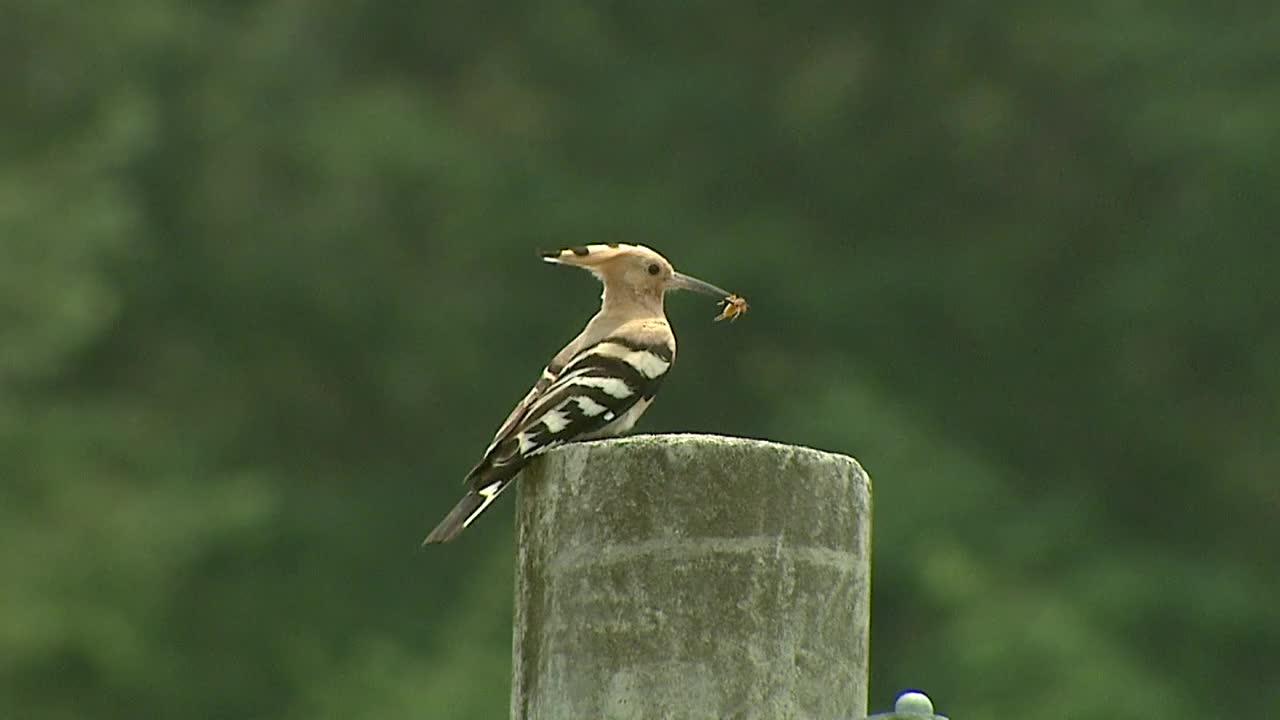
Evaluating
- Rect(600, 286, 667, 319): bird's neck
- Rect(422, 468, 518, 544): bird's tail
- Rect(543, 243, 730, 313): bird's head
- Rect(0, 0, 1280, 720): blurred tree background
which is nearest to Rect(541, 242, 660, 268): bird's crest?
Rect(543, 243, 730, 313): bird's head

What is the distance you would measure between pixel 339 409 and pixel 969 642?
703cm

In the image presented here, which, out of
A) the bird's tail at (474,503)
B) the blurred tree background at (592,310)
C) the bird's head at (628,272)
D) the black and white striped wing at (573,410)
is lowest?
the bird's tail at (474,503)

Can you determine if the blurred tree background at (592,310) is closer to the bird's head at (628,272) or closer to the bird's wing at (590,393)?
the bird's head at (628,272)

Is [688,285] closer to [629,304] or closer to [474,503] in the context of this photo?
[629,304]

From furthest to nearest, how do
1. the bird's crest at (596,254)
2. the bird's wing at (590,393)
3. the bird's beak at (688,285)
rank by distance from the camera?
the bird's beak at (688,285), the bird's crest at (596,254), the bird's wing at (590,393)

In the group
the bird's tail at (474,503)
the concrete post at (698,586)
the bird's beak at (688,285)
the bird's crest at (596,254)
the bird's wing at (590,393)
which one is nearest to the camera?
the concrete post at (698,586)

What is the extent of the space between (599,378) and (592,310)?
→ 52.7ft

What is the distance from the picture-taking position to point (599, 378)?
25.6 feet

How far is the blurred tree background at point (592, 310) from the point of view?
73.6 feet

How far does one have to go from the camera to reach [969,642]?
843 inches

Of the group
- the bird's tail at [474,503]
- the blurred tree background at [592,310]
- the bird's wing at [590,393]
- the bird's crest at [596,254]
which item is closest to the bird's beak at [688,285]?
the bird's crest at [596,254]

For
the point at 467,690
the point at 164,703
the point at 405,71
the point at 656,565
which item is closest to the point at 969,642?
the point at 467,690

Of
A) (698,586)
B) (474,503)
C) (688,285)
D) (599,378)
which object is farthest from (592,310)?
(698,586)

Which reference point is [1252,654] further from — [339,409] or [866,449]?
[339,409]
